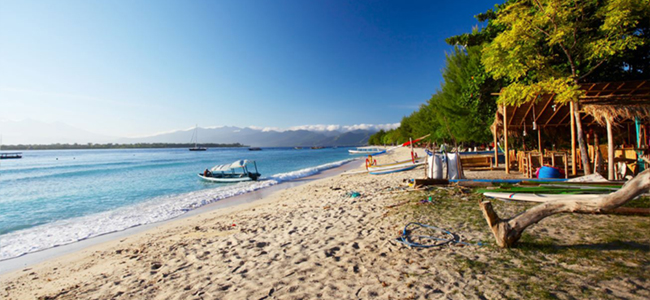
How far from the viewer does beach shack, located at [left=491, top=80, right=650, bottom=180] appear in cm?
698

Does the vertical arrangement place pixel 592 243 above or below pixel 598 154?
below

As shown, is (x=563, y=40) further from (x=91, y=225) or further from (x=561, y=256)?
(x=91, y=225)

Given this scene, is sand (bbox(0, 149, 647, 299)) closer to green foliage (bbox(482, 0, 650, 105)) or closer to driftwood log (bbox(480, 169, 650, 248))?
driftwood log (bbox(480, 169, 650, 248))

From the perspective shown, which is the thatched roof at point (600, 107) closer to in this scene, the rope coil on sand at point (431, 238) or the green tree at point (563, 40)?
the green tree at point (563, 40)

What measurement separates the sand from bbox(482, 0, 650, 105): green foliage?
562 cm

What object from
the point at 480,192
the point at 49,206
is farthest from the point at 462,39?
the point at 49,206

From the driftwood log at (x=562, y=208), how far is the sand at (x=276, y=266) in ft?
1.20

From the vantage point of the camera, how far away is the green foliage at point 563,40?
291 inches

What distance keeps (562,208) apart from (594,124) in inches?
438

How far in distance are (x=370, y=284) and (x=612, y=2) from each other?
990cm

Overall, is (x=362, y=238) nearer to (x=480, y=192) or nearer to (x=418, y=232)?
(x=418, y=232)

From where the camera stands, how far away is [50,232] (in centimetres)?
819

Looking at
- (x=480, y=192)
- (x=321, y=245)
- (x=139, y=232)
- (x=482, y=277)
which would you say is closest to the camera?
(x=482, y=277)

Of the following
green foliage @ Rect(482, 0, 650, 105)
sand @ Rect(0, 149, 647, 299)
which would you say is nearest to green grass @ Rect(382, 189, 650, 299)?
sand @ Rect(0, 149, 647, 299)
